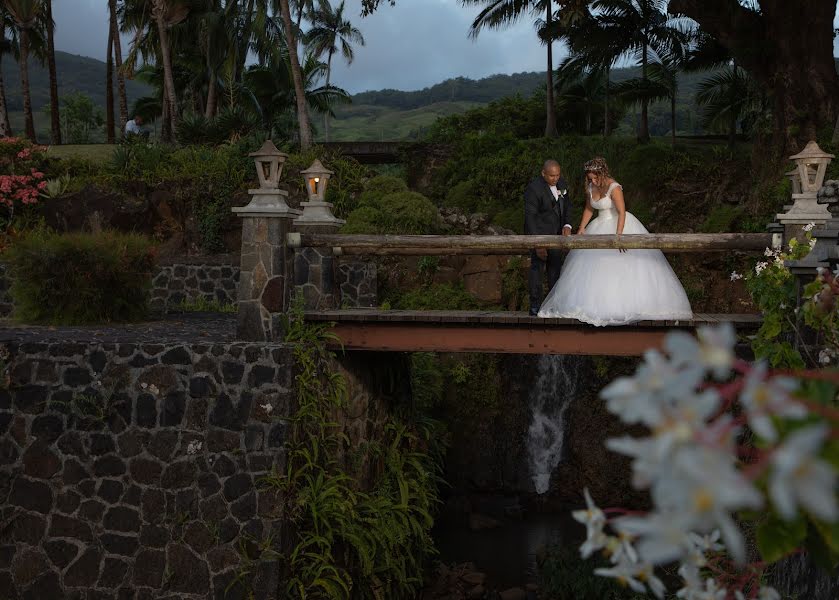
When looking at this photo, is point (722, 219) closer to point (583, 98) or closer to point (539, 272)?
point (539, 272)

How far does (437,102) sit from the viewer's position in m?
115

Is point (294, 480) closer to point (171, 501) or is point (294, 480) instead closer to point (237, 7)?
point (171, 501)

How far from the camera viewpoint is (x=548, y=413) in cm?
1584

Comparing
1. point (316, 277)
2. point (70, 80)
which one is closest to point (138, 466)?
point (316, 277)

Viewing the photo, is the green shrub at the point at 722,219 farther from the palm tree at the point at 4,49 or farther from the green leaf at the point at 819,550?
the palm tree at the point at 4,49

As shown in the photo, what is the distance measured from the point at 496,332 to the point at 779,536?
21.7ft

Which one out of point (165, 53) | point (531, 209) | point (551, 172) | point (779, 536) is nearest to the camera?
point (779, 536)

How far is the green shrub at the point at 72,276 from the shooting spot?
1128 cm

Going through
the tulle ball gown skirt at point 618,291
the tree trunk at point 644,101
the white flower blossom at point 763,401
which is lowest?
the white flower blossom at point 763,401

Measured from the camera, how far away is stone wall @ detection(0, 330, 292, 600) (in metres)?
8.46

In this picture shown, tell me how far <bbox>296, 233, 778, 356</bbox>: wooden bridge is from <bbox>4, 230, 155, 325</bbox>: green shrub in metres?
3.77

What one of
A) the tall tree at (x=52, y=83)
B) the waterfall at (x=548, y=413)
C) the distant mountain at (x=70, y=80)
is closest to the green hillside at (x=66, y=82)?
the distant mountain at (x=70, y=80)

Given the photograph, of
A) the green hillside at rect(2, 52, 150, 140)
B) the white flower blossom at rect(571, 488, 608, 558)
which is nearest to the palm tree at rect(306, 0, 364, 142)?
the white flower blossom at rect(571, 488, 608, 558)

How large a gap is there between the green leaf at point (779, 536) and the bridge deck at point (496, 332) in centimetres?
611
